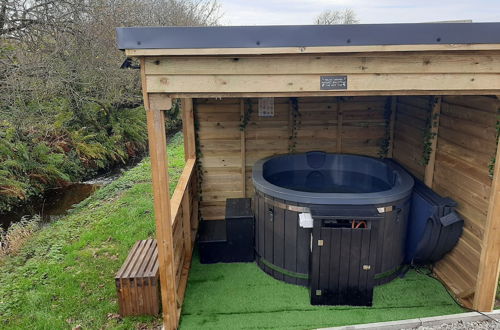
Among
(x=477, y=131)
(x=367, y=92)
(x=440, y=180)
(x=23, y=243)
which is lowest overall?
(x=23, y=243)

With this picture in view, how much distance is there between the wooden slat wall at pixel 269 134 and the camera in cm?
507

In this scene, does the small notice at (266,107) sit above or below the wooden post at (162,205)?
above

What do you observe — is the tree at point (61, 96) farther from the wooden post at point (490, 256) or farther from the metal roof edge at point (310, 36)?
the wooden post at point (490, 256)

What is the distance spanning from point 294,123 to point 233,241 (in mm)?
1891

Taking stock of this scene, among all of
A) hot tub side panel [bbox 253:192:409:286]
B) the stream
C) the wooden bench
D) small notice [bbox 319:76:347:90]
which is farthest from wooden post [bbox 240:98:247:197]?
the stream

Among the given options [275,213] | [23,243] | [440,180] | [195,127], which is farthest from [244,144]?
[23,243]

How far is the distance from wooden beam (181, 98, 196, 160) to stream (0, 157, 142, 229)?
3486 millimetres

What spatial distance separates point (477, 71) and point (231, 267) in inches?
126

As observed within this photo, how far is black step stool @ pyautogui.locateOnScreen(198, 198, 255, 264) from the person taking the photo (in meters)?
4.32

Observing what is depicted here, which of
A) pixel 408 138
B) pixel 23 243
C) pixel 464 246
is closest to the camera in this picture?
pixel 464 246

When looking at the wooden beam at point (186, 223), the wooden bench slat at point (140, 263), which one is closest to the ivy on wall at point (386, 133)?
the wooden beam at point (186, 223)

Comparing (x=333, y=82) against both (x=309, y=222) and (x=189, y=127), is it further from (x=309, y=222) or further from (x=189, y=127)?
(x=189, y=127)

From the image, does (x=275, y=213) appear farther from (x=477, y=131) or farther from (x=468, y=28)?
(x=468, y=28)

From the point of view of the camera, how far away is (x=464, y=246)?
12.0 ft
